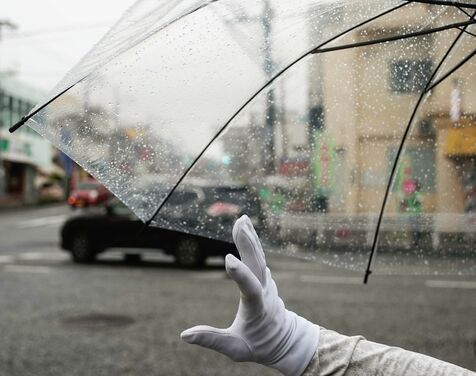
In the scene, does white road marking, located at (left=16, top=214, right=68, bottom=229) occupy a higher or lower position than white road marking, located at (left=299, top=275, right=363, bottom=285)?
lower

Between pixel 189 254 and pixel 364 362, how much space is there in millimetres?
9613

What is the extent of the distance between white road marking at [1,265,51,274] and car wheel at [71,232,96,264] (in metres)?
0.93

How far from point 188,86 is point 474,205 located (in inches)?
46.8

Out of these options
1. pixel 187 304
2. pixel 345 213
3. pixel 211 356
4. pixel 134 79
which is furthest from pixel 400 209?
pixel 187 304

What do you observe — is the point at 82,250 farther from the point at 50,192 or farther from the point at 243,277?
the point at 50,192

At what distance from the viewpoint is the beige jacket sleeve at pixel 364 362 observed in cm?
150

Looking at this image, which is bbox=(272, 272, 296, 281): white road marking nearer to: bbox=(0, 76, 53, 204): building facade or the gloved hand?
the gloved hand

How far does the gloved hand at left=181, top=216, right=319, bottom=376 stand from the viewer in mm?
1419

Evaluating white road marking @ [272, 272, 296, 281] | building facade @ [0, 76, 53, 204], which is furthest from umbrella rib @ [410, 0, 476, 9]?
building facade @ [0, 76, 53, 204]

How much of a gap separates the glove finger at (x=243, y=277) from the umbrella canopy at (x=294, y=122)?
2.30 ft

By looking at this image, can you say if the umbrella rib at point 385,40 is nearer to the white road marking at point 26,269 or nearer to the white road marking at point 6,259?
the white road marking at point 26,269

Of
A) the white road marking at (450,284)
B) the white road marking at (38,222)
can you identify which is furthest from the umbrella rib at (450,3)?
the white road marking at (38,222)

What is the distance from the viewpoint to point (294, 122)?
214 centimetres

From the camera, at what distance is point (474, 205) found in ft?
7.72
